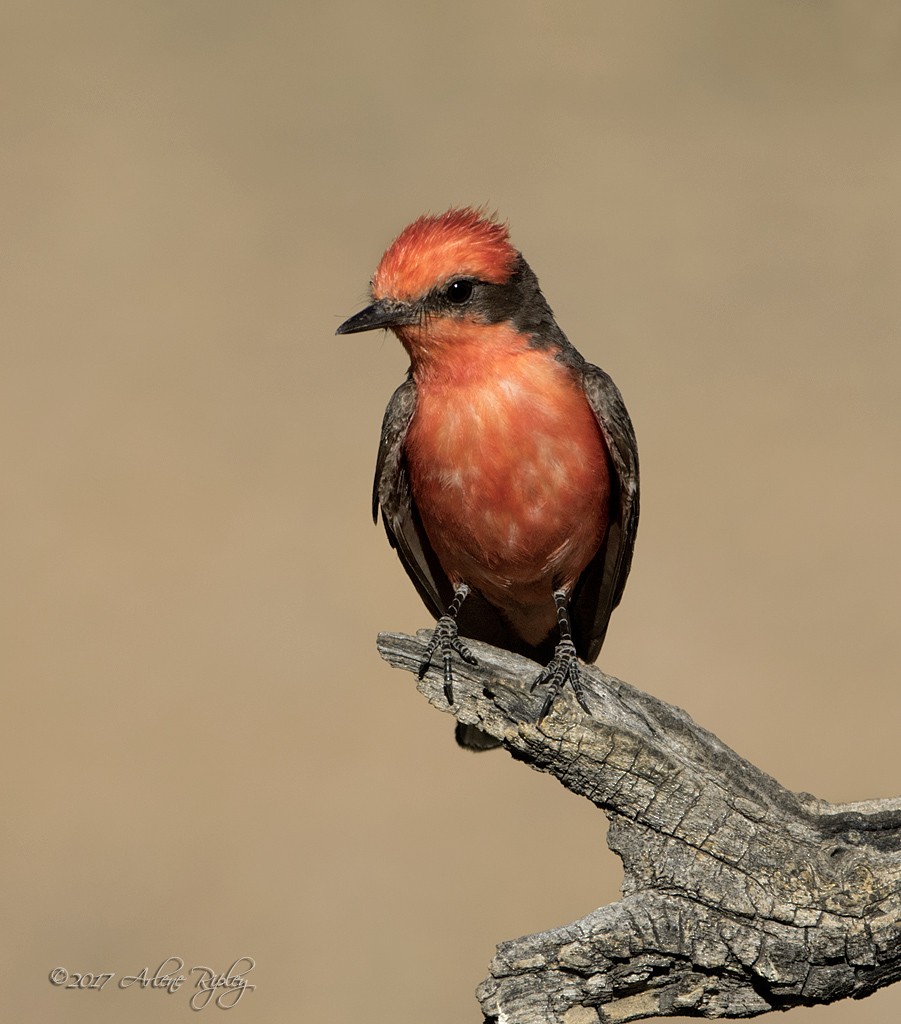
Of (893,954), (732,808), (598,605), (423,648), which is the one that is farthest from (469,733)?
(893,954)

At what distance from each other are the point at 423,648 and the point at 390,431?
4.49 ft

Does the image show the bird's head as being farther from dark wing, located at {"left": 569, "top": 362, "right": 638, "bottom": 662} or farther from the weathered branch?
the weathered branch

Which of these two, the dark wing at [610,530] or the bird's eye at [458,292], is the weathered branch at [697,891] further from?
the bird's eye at [458,292]

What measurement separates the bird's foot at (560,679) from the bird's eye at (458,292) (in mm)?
1654

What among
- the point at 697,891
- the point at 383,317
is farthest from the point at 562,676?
the point at 383,317

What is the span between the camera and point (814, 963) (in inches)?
161

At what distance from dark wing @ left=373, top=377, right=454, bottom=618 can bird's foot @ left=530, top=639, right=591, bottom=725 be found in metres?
1.15

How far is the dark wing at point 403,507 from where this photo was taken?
585cm

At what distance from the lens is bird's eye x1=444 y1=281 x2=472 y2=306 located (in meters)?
5.58

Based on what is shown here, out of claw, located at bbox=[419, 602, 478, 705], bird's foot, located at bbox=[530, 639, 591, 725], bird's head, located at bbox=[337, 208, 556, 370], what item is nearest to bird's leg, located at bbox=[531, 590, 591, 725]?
bird's foot, located at bbox=[530, 639, 591, 725]

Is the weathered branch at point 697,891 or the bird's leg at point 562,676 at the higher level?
the bird's leg at point 562,676

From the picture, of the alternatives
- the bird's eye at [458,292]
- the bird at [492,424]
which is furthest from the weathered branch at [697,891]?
the bird's eye at [458,292]

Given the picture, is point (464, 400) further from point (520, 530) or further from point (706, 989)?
point (706, 989)

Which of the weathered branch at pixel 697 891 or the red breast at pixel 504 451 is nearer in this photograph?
the weathered branch at pixel 697 891
